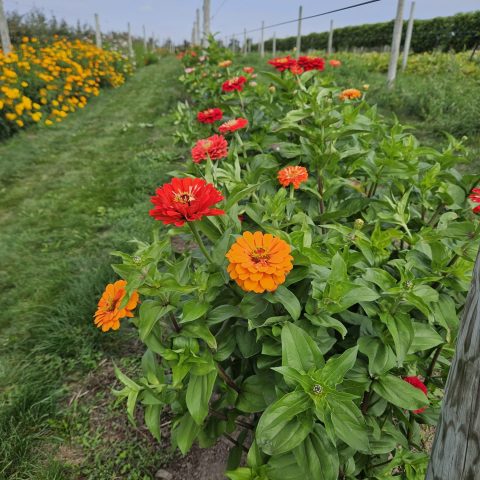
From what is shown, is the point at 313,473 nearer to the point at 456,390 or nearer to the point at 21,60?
the point at 456,390

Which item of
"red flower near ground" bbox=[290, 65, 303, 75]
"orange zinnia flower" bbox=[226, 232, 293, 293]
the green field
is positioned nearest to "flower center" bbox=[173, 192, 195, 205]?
"orange zinnia flower" bbox=[226, 232, 293, 293]

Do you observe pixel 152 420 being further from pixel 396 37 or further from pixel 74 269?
pixel 396 37

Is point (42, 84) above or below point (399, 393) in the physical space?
above

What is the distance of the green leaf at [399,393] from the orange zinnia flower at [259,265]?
46 cm

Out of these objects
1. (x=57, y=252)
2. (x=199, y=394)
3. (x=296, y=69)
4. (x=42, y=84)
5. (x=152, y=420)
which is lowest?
(x=57, y=252)

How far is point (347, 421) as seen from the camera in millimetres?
899

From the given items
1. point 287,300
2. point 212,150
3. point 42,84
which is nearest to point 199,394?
point 287,300

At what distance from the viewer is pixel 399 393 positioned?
1052 mm

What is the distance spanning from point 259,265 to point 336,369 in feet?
1.04

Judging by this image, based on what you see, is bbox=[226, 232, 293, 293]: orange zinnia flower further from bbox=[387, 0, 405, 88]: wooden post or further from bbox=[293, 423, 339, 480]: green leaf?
bbox=[387, 0, 405, 88]: wooden post

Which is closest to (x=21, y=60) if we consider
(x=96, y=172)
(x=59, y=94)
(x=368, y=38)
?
(x=59, y=94)

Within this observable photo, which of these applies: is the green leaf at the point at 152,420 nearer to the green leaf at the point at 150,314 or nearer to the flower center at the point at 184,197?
the green leaf at the point at 150,314

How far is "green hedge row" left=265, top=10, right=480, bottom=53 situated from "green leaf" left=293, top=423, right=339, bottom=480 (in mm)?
14063

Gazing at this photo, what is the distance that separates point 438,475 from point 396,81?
7.60 metres
